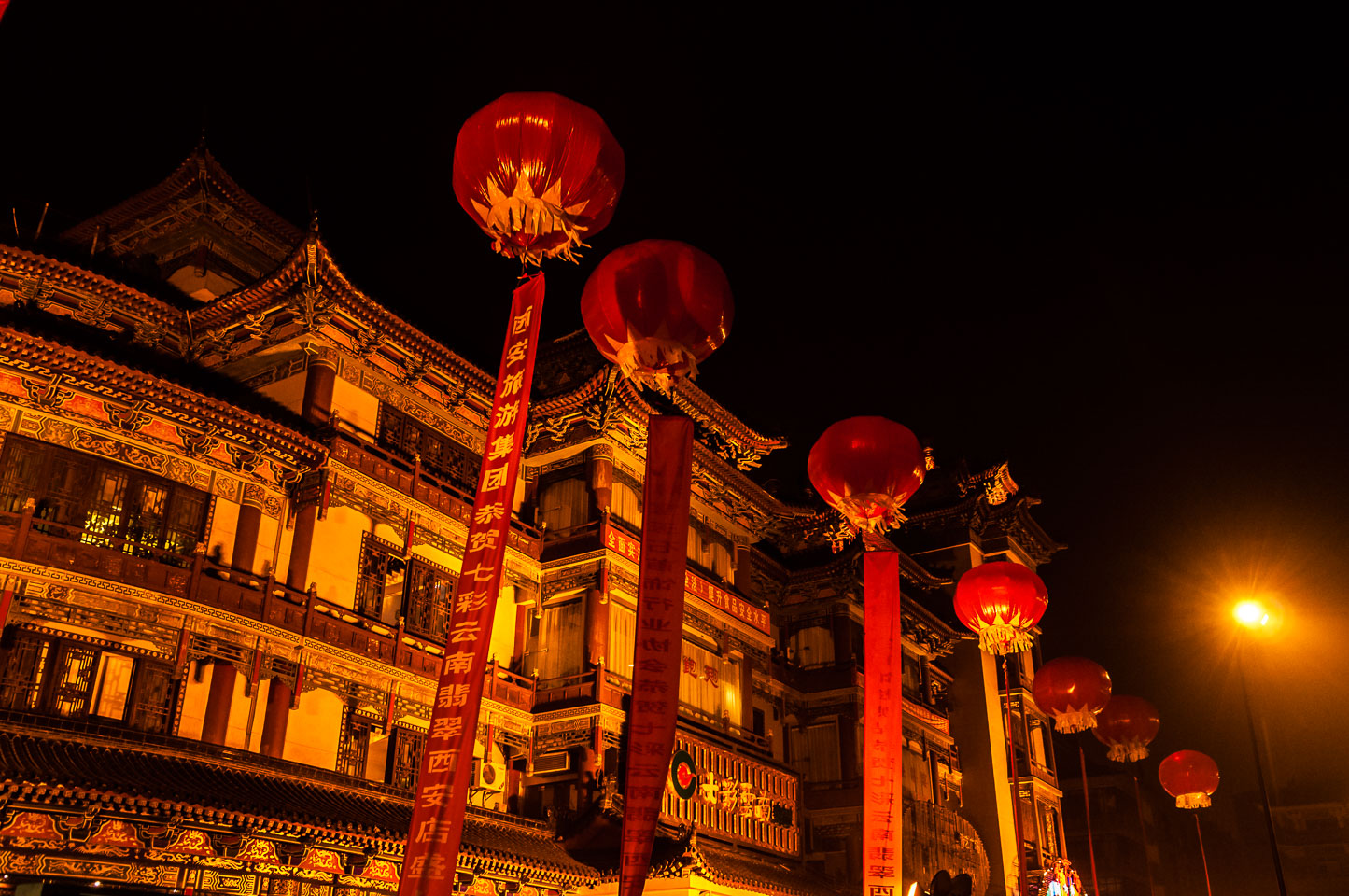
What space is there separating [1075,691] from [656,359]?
11.8 m

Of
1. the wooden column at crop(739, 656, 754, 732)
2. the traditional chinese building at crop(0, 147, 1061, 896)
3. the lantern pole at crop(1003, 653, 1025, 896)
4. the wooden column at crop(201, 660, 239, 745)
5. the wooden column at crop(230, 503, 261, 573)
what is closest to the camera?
the traditional chinese building at crop(0, 147, 1061, 896)

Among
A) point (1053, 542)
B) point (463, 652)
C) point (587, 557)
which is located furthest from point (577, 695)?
point (1053, 542)

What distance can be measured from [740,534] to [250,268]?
528 inches

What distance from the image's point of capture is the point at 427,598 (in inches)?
773

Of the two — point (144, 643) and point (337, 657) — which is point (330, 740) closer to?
point (337, 657)

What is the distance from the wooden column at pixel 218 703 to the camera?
1520cm

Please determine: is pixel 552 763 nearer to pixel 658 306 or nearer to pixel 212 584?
pixel 212 584

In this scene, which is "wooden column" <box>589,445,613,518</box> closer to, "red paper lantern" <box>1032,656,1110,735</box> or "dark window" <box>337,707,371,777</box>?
"dark window" <box>337,707,371,777</box>

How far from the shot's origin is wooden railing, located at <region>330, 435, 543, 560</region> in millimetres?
17812

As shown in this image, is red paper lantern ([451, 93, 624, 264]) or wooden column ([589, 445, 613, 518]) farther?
wooden column ([589, 445, 613, 518])

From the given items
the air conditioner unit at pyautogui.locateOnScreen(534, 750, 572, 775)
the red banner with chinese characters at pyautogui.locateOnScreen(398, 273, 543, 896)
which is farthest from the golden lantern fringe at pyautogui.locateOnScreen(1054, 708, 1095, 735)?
the red banner with chinese characters at pyautogui.locateOnScreen(398, 273, 543, 896)

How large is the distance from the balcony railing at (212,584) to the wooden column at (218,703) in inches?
35.4

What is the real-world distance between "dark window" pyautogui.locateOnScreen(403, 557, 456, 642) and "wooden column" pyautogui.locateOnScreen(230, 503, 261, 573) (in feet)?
10.6

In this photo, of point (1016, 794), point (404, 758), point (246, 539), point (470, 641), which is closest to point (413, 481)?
point (246, 539)
